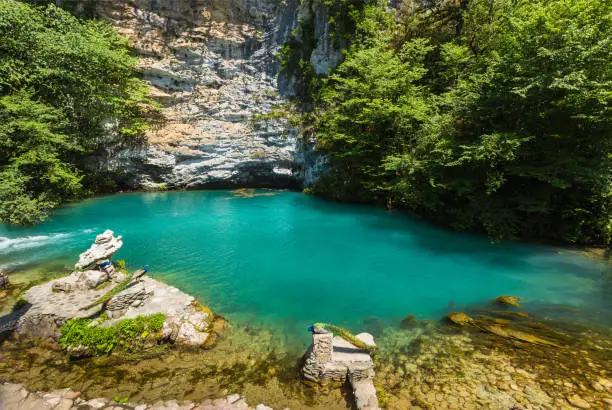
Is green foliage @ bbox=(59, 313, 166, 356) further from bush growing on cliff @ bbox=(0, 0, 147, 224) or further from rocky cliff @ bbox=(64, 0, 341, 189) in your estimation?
rocky cliff @ bbox=(64, 0, 341, 189)

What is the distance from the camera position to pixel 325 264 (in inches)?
456

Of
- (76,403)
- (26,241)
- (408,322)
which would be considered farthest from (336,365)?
(26,241)

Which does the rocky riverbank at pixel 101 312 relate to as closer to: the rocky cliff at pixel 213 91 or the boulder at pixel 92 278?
the boulder at pixel 92 278

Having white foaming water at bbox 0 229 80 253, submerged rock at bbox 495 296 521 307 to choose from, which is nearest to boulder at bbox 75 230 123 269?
white foaming water at bbox 0 229 80 253

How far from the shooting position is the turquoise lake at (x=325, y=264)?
834cm

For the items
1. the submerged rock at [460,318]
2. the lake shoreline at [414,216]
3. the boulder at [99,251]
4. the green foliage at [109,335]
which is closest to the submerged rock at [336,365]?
the submerged rock at [460,318]

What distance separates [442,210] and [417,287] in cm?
833

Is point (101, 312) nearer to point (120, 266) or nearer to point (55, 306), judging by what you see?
point (55, 306)

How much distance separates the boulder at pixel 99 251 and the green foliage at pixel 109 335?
287 centimetres

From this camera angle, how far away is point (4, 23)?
57.5 feet

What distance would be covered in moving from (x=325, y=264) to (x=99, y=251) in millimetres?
8031

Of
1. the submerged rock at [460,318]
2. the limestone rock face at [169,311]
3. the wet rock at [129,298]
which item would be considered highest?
the submerged rock at [460,318]

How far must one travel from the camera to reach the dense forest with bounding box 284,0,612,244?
11062 millimetres

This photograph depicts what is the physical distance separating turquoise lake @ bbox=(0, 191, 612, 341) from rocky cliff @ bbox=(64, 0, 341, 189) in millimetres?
11478
